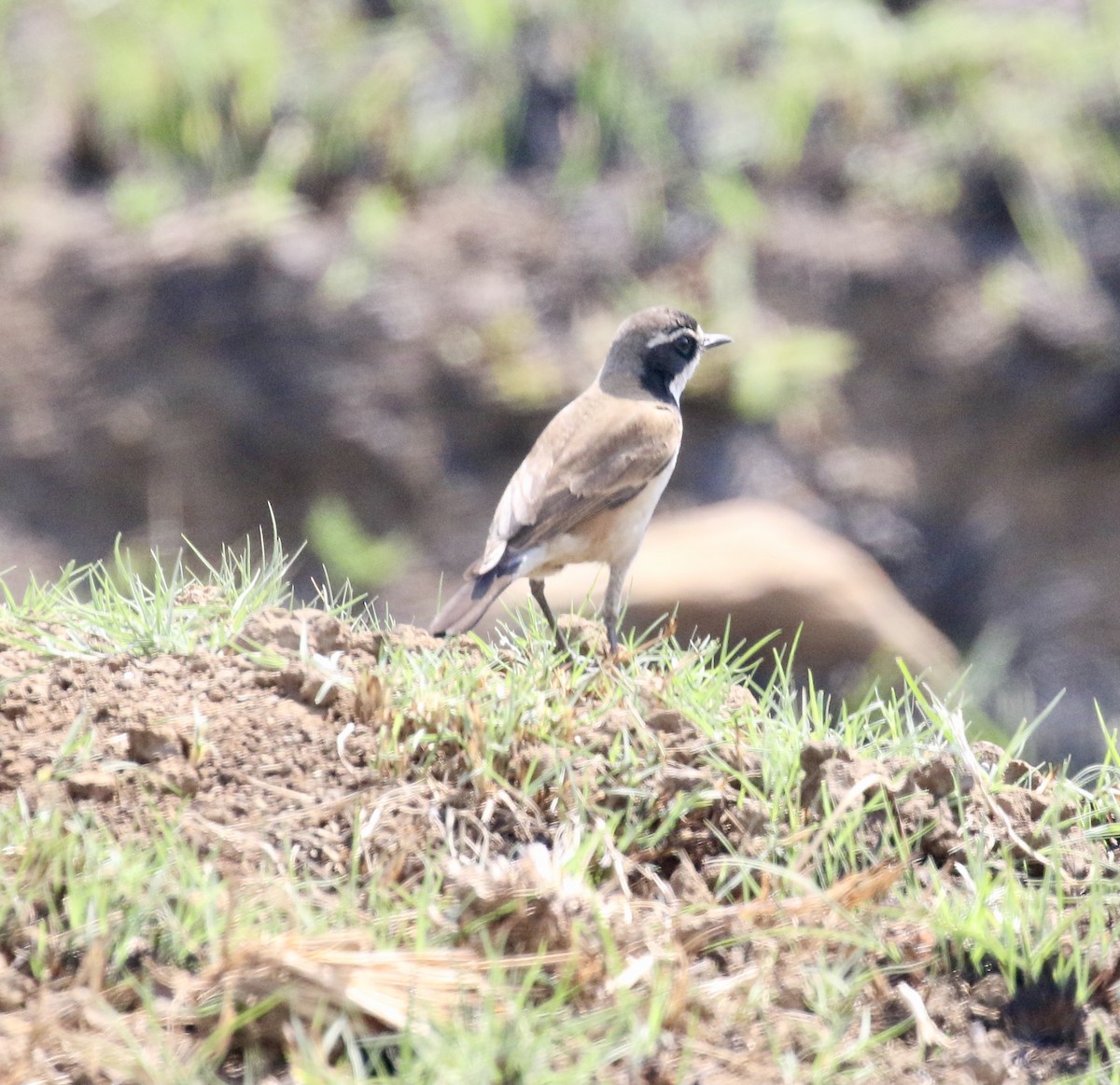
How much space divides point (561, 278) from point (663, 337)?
13.5ft

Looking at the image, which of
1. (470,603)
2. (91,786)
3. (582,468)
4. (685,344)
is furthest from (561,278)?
(91,786)

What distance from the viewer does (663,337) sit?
20.8 feet

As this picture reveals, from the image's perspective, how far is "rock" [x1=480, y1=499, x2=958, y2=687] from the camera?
327 inches

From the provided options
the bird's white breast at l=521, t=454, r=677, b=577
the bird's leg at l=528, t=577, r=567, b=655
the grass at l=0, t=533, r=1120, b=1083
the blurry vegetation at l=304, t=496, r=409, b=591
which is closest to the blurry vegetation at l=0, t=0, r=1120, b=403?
the blurry vegetation at l=304, t=496, r=409, b=591

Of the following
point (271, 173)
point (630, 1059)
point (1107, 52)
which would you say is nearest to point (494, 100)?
point (271, 173)

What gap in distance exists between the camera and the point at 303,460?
9.84 m

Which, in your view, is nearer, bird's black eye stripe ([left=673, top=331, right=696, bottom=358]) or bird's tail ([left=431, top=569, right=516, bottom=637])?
bird's tail ([left=431, top=569, right=516, bottom=637])

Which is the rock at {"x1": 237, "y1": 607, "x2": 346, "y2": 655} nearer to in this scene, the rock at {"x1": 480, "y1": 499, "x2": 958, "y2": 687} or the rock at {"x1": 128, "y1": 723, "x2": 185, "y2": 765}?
the rock at {"x1": 128, "y1": 723, "x2": 185, "y2": 765}

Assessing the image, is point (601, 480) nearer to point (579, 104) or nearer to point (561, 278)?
point (561, 278)

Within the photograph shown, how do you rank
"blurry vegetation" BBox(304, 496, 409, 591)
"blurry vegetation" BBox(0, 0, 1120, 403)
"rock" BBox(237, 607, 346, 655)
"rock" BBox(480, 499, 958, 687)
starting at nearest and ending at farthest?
"rock" BBox(237, 607, 346, 655) < "rock" BBox(480, 499, 958, 687) < "blurry vegetation" BBox(304, 496, 409, 591) < "blurry vegetation" BBox(0, 0, 1120, 403)

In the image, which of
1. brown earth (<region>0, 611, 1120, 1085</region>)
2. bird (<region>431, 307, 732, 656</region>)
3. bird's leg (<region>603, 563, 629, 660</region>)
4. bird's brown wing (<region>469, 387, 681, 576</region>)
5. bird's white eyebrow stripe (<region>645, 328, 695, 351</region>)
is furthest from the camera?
bird's white eyebrow stripe (<region>645, 328, 695, 351</region>)

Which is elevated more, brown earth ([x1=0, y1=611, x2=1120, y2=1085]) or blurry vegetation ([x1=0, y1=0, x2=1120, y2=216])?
blurry vegetation ([x1=0, y1=0, x2=1120, y2=216])

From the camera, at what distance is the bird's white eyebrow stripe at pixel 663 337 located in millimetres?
6332

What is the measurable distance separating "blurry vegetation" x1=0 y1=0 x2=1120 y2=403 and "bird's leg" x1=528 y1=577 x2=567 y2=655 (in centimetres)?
533
